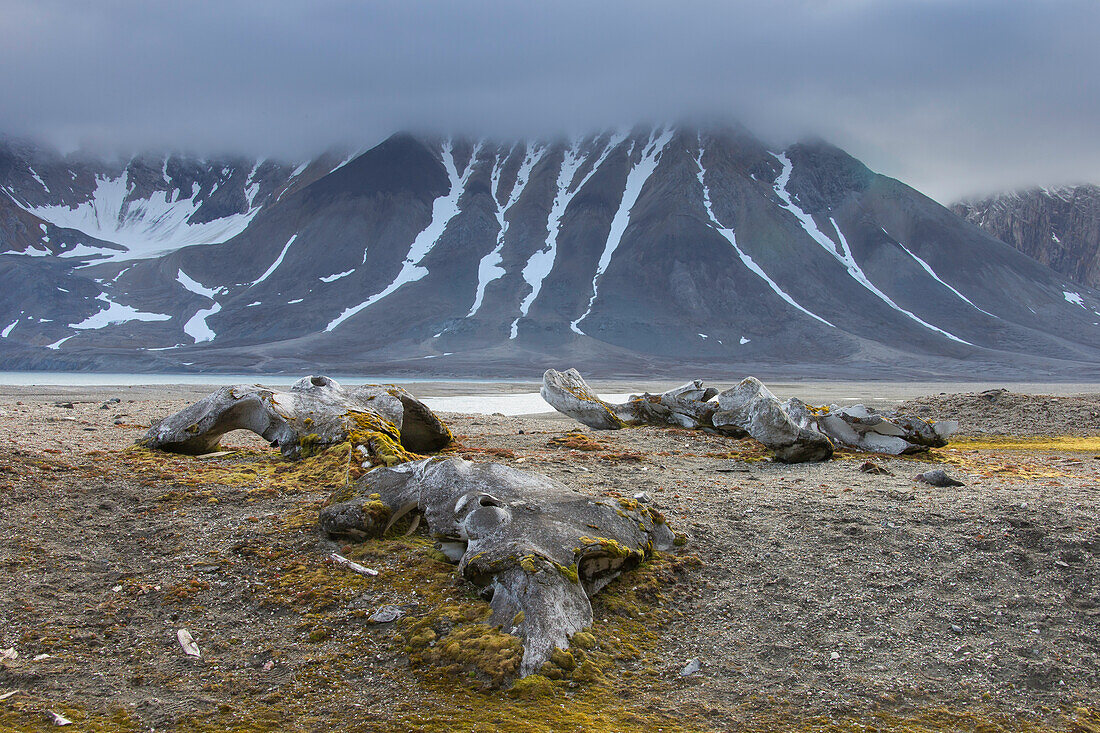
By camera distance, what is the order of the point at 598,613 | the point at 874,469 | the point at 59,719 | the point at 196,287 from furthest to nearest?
the point at 196,287 < the point at 874,469 < the point at 598,613 < the point at 59,719

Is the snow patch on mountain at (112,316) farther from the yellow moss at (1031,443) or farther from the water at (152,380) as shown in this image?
the yellow moss at (1031,443)

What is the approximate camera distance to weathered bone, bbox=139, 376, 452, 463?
38.2ft

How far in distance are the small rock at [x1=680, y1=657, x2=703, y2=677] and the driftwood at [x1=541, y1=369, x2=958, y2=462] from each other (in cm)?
945

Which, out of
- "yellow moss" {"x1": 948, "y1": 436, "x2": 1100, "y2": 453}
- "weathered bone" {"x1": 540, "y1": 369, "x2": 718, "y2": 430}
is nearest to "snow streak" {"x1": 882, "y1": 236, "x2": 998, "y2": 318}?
"yellow moss" {"x1": 948, "y1": 436, "x2": 1100, "y2": 453}

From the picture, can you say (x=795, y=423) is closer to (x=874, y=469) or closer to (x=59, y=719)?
(x=874, y=469)

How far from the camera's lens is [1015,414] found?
23.8 metres

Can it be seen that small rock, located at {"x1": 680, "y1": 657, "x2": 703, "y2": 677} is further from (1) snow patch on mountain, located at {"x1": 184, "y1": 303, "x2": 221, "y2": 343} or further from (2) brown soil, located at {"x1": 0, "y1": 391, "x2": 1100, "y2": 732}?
(1) snow patch on mountain, located at {"x1": 184, "y1": 303, "x2": 221, "y2": 343}

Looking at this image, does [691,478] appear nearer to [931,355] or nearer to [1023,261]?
[931,355]

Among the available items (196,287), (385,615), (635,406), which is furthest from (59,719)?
(196,287)

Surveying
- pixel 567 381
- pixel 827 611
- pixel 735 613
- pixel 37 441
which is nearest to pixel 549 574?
pixel 735 613

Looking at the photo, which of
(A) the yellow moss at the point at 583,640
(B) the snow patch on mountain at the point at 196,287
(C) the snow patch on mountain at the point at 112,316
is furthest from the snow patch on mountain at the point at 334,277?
(A) the yellow moss at the point at 583,640

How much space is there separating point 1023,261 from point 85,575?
716 feet

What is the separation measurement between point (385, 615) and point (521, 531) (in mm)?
1534

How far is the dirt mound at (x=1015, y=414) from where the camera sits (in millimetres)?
21641
